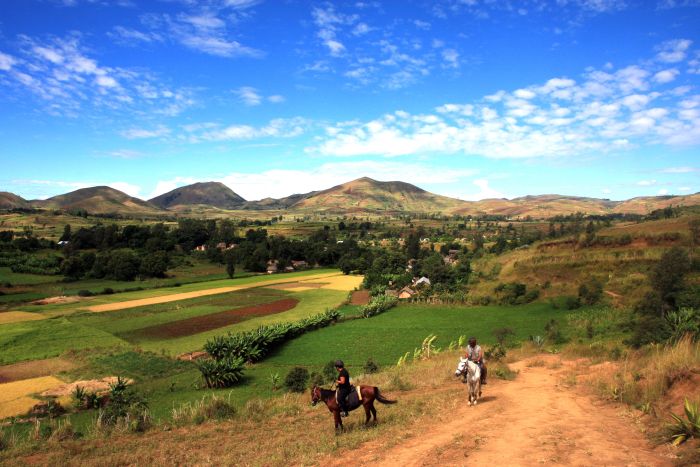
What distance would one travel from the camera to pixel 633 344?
77.0 feet

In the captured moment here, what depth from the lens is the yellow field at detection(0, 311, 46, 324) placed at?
4910 cm

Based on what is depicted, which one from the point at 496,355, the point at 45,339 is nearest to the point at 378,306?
the point at 496,355

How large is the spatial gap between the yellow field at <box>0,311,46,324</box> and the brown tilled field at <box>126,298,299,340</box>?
1556 cm

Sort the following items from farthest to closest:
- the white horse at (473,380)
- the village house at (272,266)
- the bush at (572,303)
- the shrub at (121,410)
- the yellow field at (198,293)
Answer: the village house at (272,266) → the yellow field at (198,293) → the bush at (572,303) → the shrub at (121,410) → the white horse at (473,380)

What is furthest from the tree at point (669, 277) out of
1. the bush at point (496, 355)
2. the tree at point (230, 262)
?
the tree at point (230, 262)

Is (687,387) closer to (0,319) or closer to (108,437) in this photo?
(108,437)

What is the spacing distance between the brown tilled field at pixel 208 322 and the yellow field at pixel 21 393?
1356 centimetres

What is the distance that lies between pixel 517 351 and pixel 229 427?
61.9 feet

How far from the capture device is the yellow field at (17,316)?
49097 millimetres

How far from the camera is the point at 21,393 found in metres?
28.1

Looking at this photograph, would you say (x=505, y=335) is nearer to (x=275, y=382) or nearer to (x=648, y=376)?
(x=275, y=382)

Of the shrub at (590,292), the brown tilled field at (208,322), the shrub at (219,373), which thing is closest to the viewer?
the shrub at (219,373)

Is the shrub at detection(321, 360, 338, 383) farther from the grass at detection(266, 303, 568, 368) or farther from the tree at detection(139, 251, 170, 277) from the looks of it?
the tree at detection(139, 251, 170, 277)

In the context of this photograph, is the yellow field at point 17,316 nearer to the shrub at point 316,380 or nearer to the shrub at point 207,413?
the shrub at point 316,380
